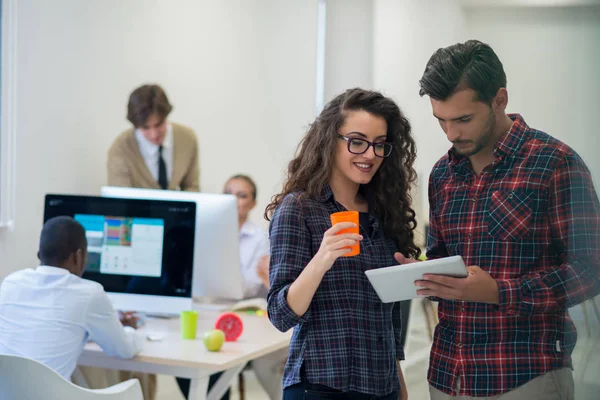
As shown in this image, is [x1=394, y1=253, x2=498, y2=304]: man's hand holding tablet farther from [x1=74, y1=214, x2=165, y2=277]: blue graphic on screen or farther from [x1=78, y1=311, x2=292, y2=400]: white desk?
[x1=74, y1=214, x2=165, y2=277]: blue graphic on screen

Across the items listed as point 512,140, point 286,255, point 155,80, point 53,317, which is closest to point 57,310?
point 53,317

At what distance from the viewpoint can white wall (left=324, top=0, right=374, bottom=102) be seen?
251cm

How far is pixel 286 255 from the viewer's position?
1677 mm

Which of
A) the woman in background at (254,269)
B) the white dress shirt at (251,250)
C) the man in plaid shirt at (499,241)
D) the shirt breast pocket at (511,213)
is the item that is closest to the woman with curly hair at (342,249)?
the man in plaid shirt at (499,241)

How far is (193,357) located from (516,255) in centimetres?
128

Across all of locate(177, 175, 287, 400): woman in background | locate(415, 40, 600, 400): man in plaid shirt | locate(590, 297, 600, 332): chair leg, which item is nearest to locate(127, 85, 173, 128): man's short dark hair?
locate(177, 175, 287, 400): woman in background

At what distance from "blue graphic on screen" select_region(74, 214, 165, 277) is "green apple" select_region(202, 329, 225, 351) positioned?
46 centimetres

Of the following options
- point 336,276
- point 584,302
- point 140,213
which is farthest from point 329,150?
point 140,213

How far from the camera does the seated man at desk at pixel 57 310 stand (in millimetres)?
2285

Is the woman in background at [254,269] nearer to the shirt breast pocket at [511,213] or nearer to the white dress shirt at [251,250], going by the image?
the white dress shirt at [251,250]

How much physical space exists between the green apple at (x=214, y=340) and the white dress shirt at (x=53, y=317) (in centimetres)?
29

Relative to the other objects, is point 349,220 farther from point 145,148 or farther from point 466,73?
point 145,148

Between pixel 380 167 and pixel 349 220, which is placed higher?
pixel 380 167

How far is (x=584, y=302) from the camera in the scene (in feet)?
4.49
